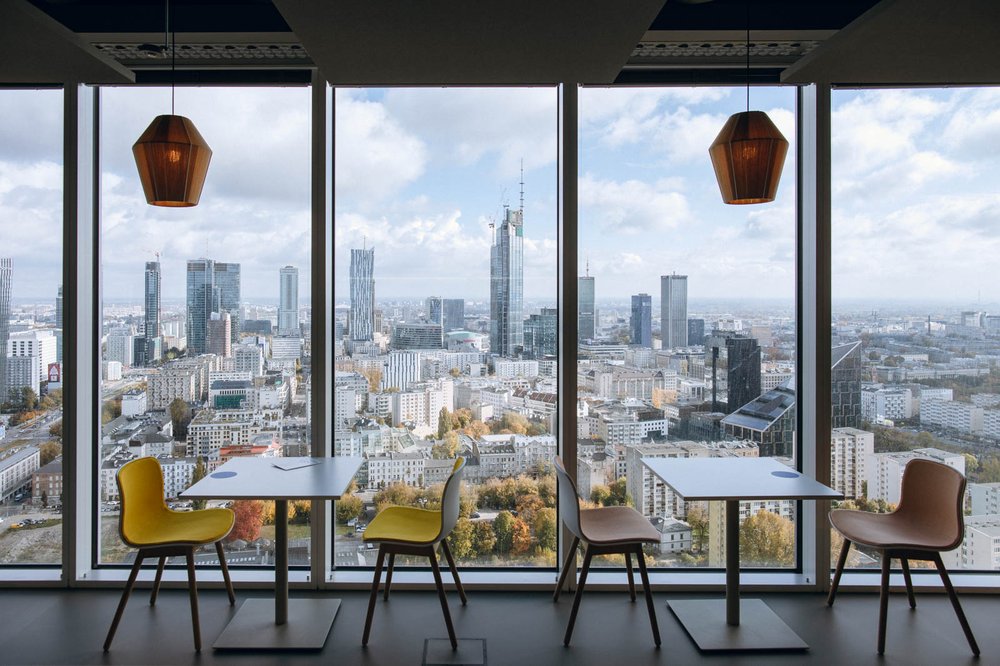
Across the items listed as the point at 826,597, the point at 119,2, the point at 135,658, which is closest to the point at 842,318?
the point at 826,597

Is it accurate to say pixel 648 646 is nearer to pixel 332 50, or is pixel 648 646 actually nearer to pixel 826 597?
pixel 826 597

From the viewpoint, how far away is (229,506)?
3676 mm

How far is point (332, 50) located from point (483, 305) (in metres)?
1.73

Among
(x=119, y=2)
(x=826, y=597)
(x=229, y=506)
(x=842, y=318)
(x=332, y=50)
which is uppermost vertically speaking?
(x=119, y=2)

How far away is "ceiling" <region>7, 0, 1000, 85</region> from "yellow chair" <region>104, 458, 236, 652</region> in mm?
2271

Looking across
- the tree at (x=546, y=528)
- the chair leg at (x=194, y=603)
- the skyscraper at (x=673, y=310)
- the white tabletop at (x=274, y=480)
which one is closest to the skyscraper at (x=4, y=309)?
the white tabletop at (x=274, y=480)

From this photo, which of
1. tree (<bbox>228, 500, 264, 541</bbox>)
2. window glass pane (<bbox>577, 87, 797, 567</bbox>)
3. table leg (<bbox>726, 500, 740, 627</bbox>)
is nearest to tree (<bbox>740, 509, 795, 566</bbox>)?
window glass pane (<bbox>577, 87, 797, 567</bbox>)

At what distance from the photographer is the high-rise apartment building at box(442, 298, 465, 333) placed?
379 centimetres

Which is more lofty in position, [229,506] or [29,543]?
[229,506]

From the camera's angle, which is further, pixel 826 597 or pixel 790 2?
pixel 826 597

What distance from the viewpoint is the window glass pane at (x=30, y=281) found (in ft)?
12.1

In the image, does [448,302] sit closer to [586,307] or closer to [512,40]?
[586,307]

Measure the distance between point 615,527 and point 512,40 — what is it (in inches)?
99.0

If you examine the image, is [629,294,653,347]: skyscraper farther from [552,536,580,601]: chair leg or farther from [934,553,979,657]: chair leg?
[934,553,979,657]: chair leg
